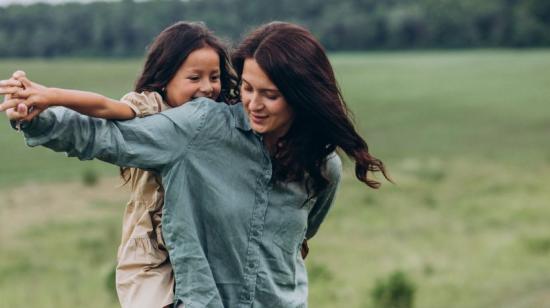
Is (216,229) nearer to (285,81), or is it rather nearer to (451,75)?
(285,81)

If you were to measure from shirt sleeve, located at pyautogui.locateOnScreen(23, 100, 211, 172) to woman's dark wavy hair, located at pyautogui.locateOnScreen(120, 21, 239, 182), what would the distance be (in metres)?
0.39

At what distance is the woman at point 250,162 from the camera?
3.28 meters

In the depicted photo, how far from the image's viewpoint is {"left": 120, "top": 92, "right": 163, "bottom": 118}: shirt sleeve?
3309 mm

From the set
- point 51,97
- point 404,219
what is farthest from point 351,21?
point 51,97

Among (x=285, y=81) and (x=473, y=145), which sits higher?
(x=285, y=81)

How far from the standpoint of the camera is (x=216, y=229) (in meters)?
3.38

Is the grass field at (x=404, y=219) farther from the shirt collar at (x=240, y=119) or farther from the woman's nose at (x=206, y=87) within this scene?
the shirt collar at (x=240, y=119)

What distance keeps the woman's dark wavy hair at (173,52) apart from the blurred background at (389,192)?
1.20 feet

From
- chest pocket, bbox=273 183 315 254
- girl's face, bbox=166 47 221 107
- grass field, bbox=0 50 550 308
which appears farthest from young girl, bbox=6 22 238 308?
grass field, bbox=0 50 550 308

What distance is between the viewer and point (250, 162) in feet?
11.2

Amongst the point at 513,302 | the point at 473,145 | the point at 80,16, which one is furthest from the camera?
the point at 80,16

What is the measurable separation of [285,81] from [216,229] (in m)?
0.52

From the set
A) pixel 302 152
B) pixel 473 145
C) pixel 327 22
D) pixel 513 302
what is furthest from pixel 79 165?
pixel 327 22

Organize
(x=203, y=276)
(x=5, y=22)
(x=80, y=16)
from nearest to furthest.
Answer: (x=203, y=276), (x=5, y=22), (x=80, y=16)
